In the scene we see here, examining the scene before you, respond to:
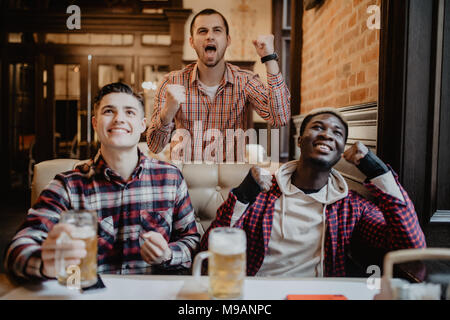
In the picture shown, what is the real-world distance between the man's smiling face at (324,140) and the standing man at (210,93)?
507 millimetres

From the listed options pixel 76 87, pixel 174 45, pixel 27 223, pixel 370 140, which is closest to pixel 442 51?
pixel 370 140

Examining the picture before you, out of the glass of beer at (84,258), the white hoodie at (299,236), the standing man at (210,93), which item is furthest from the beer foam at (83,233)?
the standing man at (210,93)

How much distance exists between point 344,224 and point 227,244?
2.06ft

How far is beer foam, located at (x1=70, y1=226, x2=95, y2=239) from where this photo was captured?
83 centimetres

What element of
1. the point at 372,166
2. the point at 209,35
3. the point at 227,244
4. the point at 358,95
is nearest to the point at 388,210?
the point at 372,166

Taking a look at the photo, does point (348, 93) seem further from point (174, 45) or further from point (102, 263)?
point (174, 45)

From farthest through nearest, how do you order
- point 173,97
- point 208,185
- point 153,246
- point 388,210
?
point 208,185, point 173,97, point 388,210, point 153,246

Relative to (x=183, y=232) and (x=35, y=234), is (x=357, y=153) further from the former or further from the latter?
(x=35, y=234)

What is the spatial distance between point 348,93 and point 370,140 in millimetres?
443

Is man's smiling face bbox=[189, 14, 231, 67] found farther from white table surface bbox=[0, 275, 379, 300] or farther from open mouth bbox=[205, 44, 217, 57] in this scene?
white table surface bbox=[0, 275, 379, 300]

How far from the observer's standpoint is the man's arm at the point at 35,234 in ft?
2.91

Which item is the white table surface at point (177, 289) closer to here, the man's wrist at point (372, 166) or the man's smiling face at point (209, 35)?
the man's wrist at point (372, 166)

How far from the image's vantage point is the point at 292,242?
1.32 metres

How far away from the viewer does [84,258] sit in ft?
2.73
